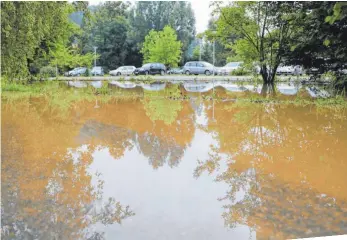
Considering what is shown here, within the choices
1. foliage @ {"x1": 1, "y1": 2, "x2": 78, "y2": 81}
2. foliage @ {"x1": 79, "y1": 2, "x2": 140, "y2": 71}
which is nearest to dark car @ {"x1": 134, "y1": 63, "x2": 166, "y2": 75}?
foliage @ {"x1": 79, "y1": 2, "x2": 140, "y2": 71}

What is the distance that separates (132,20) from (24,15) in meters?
12.6

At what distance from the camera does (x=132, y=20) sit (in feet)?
70.7

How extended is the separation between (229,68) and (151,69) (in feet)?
15.5

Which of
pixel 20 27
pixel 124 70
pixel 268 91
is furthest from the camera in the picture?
pixel 124 70

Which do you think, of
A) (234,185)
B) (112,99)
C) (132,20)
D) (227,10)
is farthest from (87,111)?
(132,20)

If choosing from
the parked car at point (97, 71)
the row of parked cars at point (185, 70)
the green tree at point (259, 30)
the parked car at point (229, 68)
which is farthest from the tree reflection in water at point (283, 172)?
the parked car at point (97, 71)

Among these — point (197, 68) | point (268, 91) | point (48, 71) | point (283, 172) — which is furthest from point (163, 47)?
→ point (283, 172)

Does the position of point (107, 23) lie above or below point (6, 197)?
above

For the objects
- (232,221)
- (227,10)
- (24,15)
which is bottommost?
(232,221)

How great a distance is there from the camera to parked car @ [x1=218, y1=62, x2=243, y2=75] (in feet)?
68.9

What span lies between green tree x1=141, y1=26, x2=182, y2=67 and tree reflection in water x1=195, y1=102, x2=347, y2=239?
1222 centimetres

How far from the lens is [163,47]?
21.2m

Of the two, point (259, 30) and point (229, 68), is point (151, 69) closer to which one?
point (229, 68)

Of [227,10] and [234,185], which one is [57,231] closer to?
[234,185]
